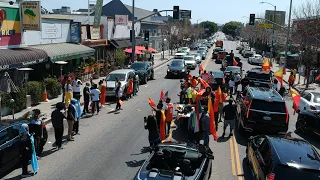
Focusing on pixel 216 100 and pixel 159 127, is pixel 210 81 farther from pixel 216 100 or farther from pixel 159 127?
pixel 159 127

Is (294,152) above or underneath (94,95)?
above

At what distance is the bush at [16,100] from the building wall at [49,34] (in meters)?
5.06

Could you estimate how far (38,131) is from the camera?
37.1ft

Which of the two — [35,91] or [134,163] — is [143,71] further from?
[134,163]

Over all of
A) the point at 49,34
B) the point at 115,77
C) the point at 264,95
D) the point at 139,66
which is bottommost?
the point at 115,77

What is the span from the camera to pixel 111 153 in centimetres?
1230

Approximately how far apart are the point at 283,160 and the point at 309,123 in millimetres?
7785

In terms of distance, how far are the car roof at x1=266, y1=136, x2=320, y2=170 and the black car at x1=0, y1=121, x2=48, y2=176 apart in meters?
7.00

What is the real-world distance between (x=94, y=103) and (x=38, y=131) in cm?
707

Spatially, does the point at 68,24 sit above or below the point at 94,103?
above

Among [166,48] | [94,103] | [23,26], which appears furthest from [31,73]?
[166,48]

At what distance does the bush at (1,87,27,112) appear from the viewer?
16938 millimetres

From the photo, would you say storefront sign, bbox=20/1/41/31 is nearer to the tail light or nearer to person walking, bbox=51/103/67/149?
person walking, bbox=51/103/67/149

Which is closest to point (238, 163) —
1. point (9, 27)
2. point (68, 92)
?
point (68, 92)
